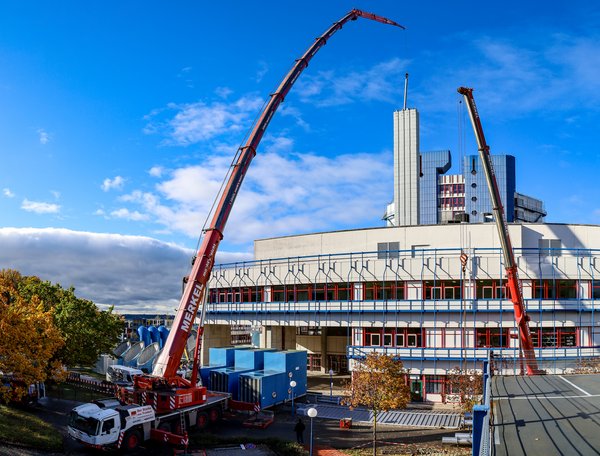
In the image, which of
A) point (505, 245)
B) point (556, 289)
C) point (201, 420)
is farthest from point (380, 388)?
point (556, 289)

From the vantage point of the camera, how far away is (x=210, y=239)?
3272 cm

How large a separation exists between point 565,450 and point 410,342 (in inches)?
1291

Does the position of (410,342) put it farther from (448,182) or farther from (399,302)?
(448,182)

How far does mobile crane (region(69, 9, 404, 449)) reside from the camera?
2639 centimetres

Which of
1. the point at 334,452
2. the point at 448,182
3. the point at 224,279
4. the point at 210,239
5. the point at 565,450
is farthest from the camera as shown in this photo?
the point at 448,182

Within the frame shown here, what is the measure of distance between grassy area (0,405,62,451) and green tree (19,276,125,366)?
13511 millimetres

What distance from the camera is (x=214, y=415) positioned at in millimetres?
32531

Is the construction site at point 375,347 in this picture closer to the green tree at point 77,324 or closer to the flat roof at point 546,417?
the flat roof at point 546,417

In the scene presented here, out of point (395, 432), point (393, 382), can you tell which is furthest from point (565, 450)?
point (395, 432)

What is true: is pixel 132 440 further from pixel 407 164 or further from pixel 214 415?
pixel 407 164

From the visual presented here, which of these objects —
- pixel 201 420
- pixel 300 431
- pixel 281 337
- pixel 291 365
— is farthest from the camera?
pixel 281 337

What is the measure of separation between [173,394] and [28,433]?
23.6ft

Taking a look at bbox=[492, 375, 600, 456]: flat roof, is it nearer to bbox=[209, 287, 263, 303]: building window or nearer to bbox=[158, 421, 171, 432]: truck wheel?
bbox=[158, 421, 171, 432]: truck wheel

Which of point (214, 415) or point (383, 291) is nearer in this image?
point (214, 415)
